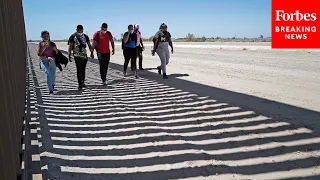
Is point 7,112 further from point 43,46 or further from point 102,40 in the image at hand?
point 102,40

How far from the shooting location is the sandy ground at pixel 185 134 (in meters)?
3.33

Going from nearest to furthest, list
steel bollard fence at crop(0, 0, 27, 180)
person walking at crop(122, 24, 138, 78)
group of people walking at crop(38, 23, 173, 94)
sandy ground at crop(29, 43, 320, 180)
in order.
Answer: steel bollard fence at crop(0, 0, 27, 180) < sandy ground at crop(29, 43, 320, 180) < group of people walking at crop(38, 23, 173, 94) < person walking at crop(122, 24, 138, 78)

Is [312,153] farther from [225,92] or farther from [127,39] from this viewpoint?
[127,39]

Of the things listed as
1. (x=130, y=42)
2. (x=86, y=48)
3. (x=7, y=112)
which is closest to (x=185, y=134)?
(x=7, y=112)

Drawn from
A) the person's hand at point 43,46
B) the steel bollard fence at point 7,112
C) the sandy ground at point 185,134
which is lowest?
the sandy ground at point 185,134

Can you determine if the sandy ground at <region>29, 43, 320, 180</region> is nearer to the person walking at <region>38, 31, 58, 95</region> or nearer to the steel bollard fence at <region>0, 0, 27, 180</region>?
the person walking at <region>38, 31, 58, 95</region>

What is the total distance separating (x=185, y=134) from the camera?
445cm

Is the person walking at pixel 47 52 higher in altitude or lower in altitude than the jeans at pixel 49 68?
higher

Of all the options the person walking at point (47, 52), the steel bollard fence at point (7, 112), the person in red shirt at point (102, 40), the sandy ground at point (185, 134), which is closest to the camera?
the steel bollard fence at point (7, 112)

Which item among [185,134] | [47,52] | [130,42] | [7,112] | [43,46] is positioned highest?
[130,42]

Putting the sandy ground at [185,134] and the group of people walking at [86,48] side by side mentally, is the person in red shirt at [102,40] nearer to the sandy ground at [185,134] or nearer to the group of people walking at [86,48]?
the group of people walking at [86,48]

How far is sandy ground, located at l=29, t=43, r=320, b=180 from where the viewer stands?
3.33 m

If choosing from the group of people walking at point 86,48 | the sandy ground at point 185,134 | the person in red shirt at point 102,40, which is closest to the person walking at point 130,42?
the group of people walking at point 86,48

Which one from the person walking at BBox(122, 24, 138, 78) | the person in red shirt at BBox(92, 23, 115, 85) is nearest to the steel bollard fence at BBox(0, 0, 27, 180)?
the person in red shirt at BBox(92, 23, 115, 85)
